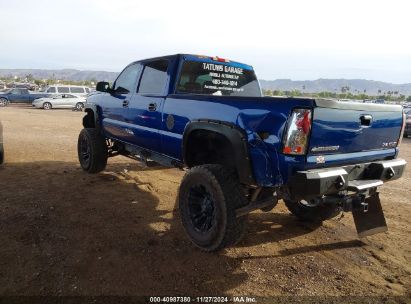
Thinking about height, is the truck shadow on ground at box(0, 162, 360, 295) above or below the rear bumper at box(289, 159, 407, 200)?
below

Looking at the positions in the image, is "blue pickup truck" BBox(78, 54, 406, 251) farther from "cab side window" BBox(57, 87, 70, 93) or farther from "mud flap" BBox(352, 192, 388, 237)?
"cab side window" BBox(57, 87, 70, 93)

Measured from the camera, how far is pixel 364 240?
416 centimetres

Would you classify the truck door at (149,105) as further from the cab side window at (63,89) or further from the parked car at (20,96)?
the parked car at (20,96)

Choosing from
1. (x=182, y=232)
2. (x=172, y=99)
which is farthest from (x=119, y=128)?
(x=182, y=232)

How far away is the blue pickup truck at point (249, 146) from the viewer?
292cm

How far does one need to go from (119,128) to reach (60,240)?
230 cm

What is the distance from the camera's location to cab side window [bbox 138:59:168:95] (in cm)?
467

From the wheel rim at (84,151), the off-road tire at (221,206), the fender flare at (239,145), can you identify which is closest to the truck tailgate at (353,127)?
the fender flare at (239,145)

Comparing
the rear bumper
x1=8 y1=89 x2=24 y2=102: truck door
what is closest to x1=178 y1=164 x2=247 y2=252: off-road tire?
the rear bumper

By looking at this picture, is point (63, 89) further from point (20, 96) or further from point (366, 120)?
point (366, 120)

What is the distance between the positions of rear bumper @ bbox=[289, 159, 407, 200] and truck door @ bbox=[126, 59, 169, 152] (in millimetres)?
2160

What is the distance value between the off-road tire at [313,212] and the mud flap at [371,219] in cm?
35

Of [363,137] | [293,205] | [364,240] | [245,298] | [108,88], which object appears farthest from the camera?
[108,88]

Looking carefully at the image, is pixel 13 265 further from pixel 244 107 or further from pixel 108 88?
pixel 108 88
